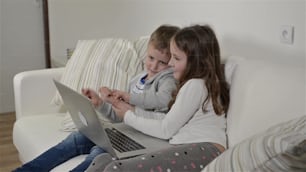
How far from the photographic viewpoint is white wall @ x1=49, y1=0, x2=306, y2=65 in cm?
178

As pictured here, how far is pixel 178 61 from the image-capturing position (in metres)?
1.63

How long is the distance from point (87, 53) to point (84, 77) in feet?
0.48

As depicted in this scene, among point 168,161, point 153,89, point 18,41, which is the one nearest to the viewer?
point 168,161

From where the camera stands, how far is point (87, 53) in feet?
7.12

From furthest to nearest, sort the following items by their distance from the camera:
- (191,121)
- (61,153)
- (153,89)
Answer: (153,89) → (61,153) → (191,121)

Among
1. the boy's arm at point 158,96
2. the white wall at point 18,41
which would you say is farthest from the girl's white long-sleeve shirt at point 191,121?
the white wall at point 18,41

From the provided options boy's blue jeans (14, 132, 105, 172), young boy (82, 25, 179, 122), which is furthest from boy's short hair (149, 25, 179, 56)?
boy's blue jeans (14, 132, 105, 172)

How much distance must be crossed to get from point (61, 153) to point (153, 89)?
0.42 m

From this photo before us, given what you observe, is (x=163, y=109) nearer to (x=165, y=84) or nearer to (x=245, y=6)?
(x=165, y=84)

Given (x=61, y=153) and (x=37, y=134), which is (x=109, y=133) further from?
(x=37, y=134)

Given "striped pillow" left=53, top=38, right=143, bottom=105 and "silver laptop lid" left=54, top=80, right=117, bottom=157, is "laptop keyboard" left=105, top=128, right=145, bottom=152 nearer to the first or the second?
"silver laptop lid" left=54, top=80, right=117, bottom=157

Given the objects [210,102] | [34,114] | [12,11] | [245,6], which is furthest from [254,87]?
[12,11]

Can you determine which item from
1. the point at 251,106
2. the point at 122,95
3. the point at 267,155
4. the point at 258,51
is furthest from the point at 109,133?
the point at 267,155

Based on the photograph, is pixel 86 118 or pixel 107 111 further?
pixel 107 111
